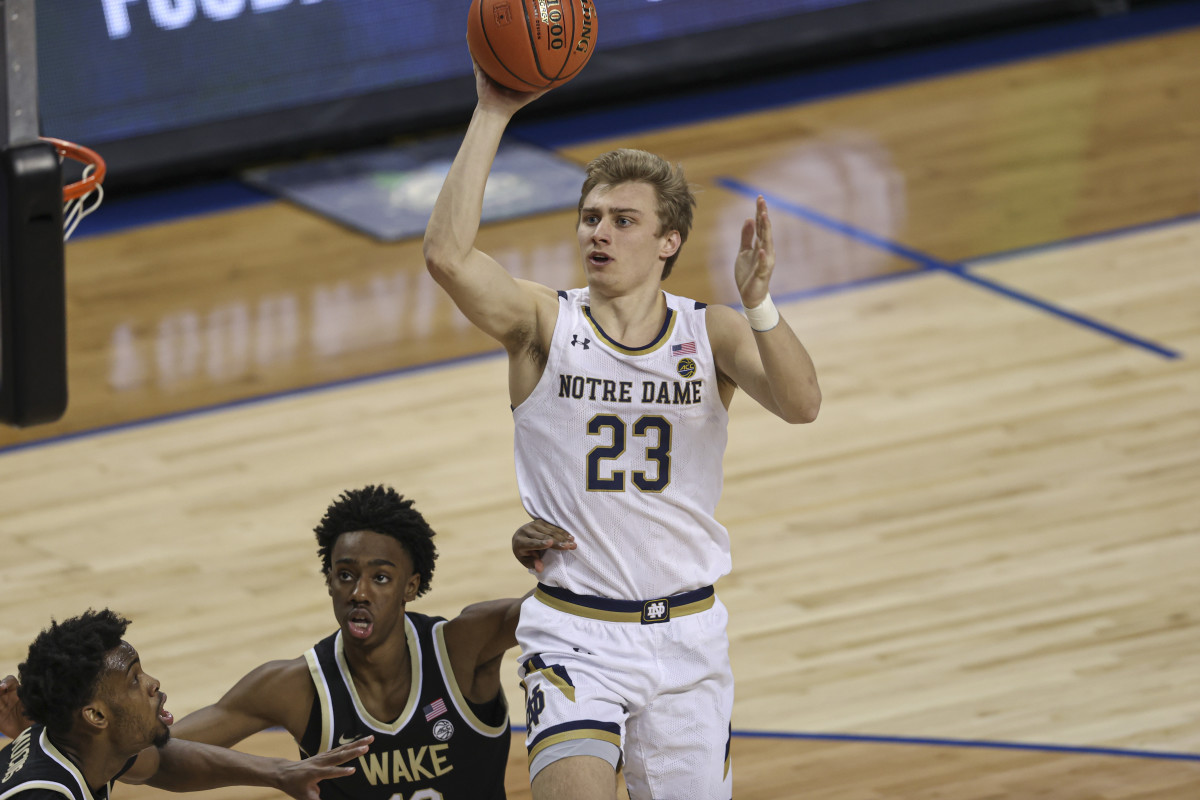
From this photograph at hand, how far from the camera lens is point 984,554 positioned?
23.9ft

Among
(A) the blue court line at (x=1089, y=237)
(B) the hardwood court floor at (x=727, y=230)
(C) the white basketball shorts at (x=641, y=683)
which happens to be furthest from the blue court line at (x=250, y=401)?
(C) the white basketball shorts at (x=641, y=683)

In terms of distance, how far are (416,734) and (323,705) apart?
253 mm

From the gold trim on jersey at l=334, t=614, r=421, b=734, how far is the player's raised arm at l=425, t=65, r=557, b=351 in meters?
0.90

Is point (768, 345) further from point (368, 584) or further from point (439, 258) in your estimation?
point (368, 584)

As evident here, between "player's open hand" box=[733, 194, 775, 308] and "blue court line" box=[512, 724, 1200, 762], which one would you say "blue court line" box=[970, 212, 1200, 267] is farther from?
"player's open hand" box=[733, 194, 775, 308]

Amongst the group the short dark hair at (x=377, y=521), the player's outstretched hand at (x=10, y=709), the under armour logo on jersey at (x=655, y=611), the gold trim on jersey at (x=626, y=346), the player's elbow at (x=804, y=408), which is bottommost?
the player's outstretched hand at (x=10, y=709)

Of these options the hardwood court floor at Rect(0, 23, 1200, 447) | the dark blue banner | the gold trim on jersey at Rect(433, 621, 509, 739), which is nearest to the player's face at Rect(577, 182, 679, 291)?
the gold trim on jersey at Rect(433, 621, 509, 739)

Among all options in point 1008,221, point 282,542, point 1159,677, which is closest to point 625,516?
point 1159,677

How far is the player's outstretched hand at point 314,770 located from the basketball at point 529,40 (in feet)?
5.35

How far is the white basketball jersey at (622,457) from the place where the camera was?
4.54m

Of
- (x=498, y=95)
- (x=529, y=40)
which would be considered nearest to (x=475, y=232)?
(x=498, y=95)

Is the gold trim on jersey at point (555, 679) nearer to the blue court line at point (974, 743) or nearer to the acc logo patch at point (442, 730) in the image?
the acc logo patch at point (442, 730)

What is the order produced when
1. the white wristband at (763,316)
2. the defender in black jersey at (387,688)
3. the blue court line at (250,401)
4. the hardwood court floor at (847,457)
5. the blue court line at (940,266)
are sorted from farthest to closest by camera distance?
the blue court line at (940,266)
the blue court line at (250,401)
the hardwood court floor at (847,457)
the defender in black jersey at (387,688)
the white wristband at (763,316)

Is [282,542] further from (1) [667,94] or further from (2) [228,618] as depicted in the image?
(1) [667,94]
